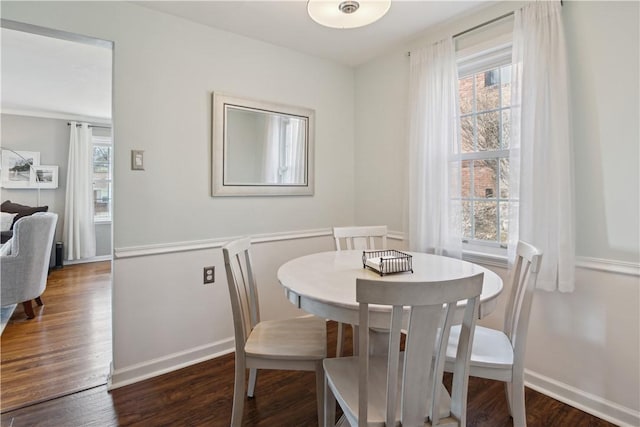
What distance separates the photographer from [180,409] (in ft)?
5.80

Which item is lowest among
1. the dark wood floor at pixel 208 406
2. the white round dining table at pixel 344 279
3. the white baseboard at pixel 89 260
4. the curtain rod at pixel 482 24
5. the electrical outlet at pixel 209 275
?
the dark wood floor at pixel 208 406

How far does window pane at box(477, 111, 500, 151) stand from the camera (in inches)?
87.3

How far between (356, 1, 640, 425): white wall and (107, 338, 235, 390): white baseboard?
82.3 inches

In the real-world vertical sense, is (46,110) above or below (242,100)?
above

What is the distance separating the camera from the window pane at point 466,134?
2362 millimetres

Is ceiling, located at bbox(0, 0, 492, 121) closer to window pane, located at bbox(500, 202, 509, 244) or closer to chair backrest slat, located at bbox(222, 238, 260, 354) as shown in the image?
window pane, located at bbox(500, 202, 509, 244)

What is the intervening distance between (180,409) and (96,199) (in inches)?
202

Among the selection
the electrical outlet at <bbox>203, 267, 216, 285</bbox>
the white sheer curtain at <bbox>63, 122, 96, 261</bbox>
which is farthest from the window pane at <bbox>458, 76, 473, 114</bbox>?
the white sheer curtain at <bbox>63, 122, 96, 261</bbox>

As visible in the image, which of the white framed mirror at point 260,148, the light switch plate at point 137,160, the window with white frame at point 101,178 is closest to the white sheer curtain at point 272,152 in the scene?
the white framed mirror at point 260,148

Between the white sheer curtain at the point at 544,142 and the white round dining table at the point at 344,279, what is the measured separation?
1.54ft

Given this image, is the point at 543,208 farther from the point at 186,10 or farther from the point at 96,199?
the point at 96,199

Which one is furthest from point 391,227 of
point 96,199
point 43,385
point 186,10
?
point 96,199

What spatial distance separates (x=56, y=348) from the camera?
96.8 inches

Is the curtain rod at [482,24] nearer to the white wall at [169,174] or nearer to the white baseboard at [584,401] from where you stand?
the white wall at [169,174]
